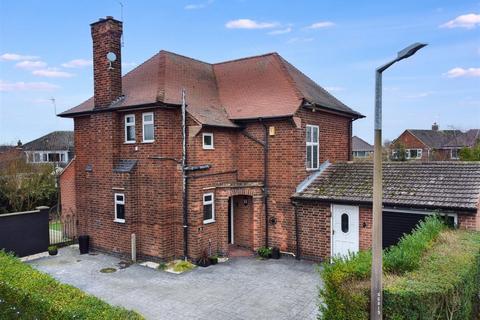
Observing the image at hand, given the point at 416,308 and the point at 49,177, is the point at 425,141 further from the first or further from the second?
the point at 416,308

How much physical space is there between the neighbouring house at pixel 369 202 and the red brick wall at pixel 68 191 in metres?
11.1

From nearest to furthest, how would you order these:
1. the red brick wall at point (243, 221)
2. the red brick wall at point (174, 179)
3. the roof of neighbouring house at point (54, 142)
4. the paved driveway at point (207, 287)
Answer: the paved driveway at point (207, 287) → the red brick wall at point (174, 179) → the red brick wall at point (243, 221) → the roof of neighbouring house at point (54, 142)

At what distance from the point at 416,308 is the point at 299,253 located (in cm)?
807

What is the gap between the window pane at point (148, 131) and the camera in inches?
521

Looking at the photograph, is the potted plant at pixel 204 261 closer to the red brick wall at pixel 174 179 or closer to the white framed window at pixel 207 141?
the red brick wall at pixel 174 179

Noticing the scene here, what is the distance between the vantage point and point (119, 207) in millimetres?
13914

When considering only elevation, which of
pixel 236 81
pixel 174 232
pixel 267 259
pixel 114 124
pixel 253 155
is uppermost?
pixel 236 81

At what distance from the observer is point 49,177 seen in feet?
81.4

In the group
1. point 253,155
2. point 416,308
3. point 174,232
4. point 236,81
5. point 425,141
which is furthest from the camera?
point 425,141

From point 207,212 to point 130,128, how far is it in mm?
4398

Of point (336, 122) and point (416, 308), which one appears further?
point (336, 122)

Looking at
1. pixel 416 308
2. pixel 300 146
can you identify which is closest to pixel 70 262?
pixel 300 146

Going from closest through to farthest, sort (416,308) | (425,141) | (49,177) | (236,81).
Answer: (416,308) → (236,81) → (49,177) → (425,141)

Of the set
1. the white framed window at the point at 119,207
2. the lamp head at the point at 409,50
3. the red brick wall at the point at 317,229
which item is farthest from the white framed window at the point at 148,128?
the lamp head at the point at 409,50
